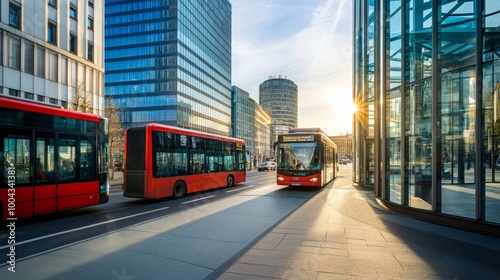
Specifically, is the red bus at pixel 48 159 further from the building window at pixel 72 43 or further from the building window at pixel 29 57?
the building window at pixel 72 43

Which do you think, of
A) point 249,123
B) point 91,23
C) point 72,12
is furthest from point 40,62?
point 249,123

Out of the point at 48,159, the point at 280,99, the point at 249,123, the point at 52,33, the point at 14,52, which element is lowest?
the point at 48,159

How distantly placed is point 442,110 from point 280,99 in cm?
16968

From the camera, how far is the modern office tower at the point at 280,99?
17625 cm

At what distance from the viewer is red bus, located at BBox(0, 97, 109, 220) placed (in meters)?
7.46

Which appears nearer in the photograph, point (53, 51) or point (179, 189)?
point (179, 189)

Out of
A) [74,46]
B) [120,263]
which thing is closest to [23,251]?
[120,263]

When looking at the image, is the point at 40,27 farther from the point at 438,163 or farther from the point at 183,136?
the point at 438,163

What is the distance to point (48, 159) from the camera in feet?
27.6

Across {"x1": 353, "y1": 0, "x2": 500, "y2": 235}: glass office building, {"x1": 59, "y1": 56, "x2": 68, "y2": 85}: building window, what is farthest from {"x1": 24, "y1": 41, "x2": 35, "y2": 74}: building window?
{"x1": 353, "y1": 0, "x2": 500, "y2": 235}: glass office building

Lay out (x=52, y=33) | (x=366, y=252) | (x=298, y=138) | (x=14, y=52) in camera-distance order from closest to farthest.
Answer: (x=366, y=252)
(x=298, y=138)
(x=14, y=52)
(x=52, y=33)

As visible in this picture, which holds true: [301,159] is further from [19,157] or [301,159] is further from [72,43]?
[72,43]

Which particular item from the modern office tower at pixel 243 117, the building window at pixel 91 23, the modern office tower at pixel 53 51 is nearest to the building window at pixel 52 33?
the modern office tower at pixel 53 51

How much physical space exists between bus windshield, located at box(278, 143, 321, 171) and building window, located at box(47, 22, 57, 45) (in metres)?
26.2
